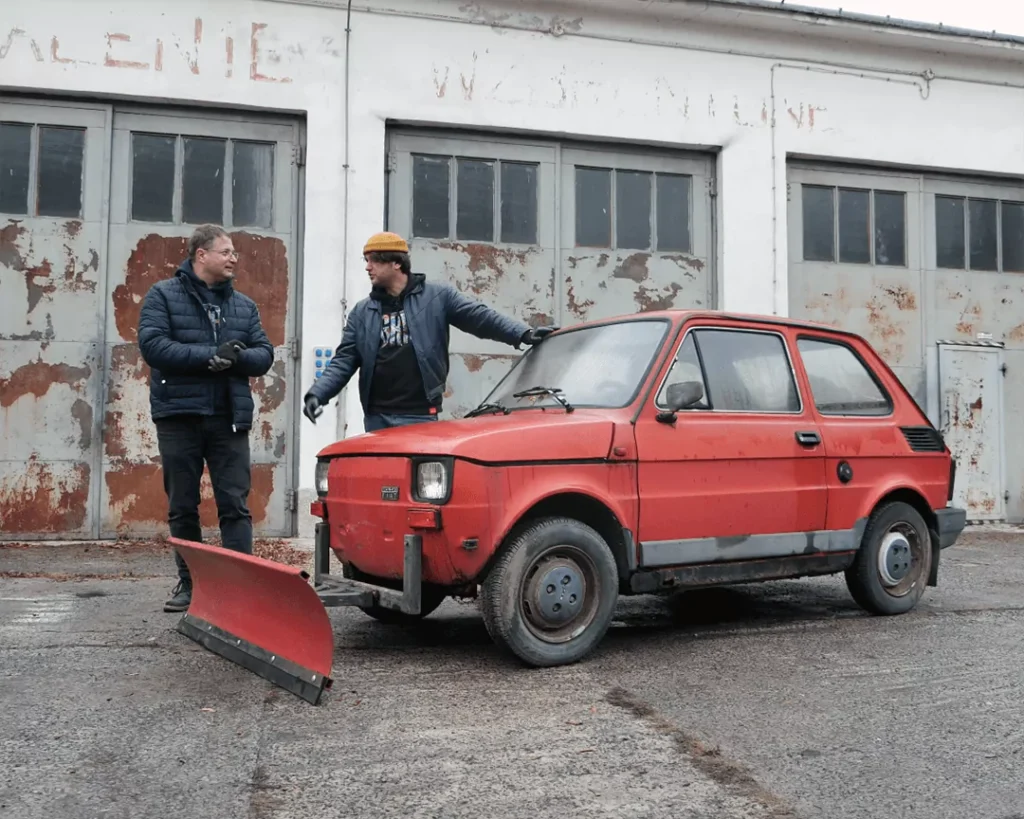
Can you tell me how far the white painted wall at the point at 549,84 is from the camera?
9.20 meters

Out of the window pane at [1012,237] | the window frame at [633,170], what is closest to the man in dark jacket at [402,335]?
the window frame at [633,170]

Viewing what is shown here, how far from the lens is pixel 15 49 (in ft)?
29.3

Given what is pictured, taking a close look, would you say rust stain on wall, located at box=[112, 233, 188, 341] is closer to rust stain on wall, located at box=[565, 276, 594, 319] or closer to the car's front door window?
rust stain on wall, located at box=[565, 276, 594, 319]

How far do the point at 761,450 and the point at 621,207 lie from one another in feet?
19.6

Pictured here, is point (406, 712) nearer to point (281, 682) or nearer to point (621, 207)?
point (281, 682)

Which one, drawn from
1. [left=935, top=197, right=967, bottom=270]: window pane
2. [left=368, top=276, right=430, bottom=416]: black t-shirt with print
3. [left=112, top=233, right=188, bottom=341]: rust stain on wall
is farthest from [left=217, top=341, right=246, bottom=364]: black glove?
[left=935, top=197, right=967, bottom=270]: window pane

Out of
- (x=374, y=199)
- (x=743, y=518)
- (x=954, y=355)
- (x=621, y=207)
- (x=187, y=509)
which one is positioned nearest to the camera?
(x=743, y=518)

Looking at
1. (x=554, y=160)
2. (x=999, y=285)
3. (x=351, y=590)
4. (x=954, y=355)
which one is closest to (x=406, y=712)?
(x=351, y=590)

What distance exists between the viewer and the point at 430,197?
9.97m

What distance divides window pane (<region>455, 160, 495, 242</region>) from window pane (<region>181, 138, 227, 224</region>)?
2.30 m

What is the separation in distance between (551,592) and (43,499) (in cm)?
643

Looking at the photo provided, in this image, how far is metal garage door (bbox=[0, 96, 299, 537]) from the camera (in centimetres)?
898

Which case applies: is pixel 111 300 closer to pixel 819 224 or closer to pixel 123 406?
pixel 123 406

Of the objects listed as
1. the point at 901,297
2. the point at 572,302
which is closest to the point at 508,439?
the point at 572,302
